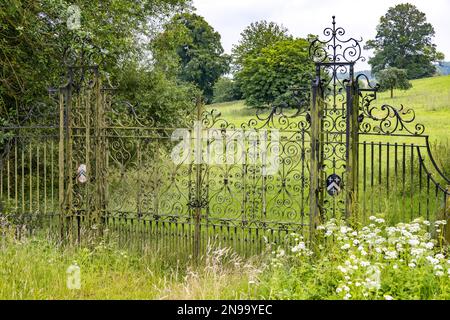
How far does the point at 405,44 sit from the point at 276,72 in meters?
14.6

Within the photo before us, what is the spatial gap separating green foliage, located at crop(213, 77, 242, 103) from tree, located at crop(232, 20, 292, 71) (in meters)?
5.50

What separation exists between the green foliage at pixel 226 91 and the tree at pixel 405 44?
10.5 metres

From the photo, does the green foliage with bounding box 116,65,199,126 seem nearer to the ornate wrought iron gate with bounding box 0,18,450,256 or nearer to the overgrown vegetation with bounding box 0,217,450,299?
the ornate wrought iron gate with bounding box 0,18,450,256

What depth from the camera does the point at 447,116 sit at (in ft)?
59.1

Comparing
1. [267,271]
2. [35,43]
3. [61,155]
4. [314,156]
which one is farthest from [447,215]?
[35,43]

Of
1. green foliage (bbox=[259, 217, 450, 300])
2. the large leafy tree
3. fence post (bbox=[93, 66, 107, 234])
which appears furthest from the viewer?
the large leafy tree

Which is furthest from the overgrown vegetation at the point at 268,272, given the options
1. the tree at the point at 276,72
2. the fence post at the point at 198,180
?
the tree at the point at 276,72

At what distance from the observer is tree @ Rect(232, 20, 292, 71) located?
38.3 meters

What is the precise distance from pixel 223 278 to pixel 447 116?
13.9 meters

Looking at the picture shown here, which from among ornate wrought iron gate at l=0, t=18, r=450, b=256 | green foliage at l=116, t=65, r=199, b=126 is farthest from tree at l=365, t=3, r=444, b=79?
ornate wrought iron gate at l=0, t=18, r=450, b=256

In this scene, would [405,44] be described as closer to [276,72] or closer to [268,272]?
[276,72]

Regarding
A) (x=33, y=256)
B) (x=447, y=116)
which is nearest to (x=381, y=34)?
(x=447, y=116)
